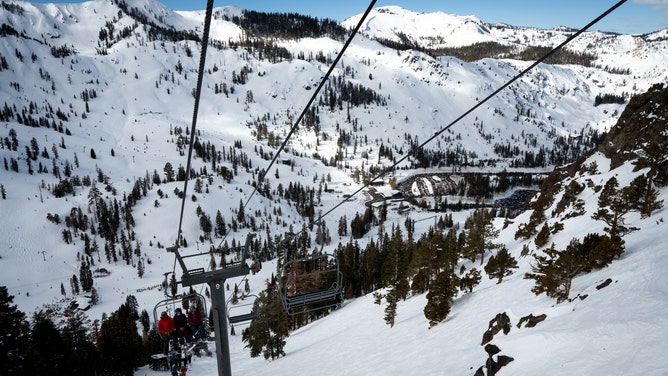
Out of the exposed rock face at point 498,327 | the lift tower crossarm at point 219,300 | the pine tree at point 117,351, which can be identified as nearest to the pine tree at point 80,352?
the pine tree at point 117,351

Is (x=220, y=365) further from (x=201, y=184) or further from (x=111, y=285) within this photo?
(x=201, y=184)

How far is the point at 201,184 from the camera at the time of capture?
15988 centimetres

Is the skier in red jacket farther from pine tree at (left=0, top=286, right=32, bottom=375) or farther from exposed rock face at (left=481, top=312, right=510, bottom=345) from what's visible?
exposed rock face at (left=481, top=312, right=510, bottom=345)

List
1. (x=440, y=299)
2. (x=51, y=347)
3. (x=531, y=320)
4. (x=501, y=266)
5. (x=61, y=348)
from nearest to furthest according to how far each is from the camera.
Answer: (x=531, y=320), (x=440, y=299), (x=51, y=347), (x=501, y=266), (x=61, y=348)

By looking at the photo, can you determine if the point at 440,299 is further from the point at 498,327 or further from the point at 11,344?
the point at 11,344

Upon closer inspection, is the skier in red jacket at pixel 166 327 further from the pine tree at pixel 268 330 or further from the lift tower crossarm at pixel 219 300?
the pine tree at pixel 268 330

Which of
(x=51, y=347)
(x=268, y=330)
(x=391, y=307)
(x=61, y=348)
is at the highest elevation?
(x=391, y=307)

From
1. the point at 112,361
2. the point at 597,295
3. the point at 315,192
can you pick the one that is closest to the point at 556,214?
the point at 597,295

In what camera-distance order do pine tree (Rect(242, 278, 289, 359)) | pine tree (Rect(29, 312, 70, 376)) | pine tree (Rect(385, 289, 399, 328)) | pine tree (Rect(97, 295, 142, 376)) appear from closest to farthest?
pine tree (Rect(29, 312, 70, 376)) → pine tree (Rect(385, 289, 399, 328)) → pine tree (Rect(242, 278, 289, 359)) → pine tree (Rect(97, 295, 142, 376))

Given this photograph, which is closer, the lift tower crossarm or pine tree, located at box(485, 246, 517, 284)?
the lift tower crossarm

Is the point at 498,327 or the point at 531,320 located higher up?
the point at 531,320

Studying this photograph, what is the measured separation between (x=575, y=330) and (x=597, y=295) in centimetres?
418

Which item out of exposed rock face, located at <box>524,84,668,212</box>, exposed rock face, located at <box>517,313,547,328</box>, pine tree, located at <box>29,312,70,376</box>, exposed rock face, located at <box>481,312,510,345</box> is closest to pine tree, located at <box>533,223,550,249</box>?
exposed rock face, located at <box>524,84,668,212</box>

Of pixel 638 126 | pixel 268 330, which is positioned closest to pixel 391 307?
pixel 268 330
